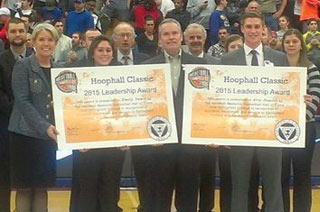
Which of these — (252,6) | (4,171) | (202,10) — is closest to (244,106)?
(4,171)

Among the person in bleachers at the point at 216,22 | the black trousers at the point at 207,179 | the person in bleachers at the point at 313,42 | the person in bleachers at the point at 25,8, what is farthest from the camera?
the person in bleachers at the point at 25,8

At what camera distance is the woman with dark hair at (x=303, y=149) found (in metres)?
7.26

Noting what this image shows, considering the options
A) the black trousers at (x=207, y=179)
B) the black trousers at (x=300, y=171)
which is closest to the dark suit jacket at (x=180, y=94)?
the black trousers at (x=207, y=179)

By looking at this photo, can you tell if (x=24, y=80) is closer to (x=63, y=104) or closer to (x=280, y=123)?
(x=63, y=104)

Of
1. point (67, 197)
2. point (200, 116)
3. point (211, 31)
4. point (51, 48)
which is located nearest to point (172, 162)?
point (200, 116)

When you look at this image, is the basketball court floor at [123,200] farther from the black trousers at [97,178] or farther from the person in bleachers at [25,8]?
the person in bleachers at [25,8]

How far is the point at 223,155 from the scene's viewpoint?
25.1ft

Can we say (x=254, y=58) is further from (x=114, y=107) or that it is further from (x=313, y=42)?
(x=313, y=42)

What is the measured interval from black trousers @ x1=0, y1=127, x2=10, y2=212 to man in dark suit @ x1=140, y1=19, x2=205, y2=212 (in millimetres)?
1347

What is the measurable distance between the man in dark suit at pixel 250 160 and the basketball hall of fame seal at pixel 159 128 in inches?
25.2

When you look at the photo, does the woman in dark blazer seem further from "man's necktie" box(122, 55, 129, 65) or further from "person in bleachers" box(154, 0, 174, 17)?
"person in bleachers" box(154, 0, 174, 17)

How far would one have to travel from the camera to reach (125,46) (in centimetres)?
771

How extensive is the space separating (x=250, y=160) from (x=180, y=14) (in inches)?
279

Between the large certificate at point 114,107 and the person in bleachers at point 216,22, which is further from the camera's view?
the person in bleachers at point 216,22
